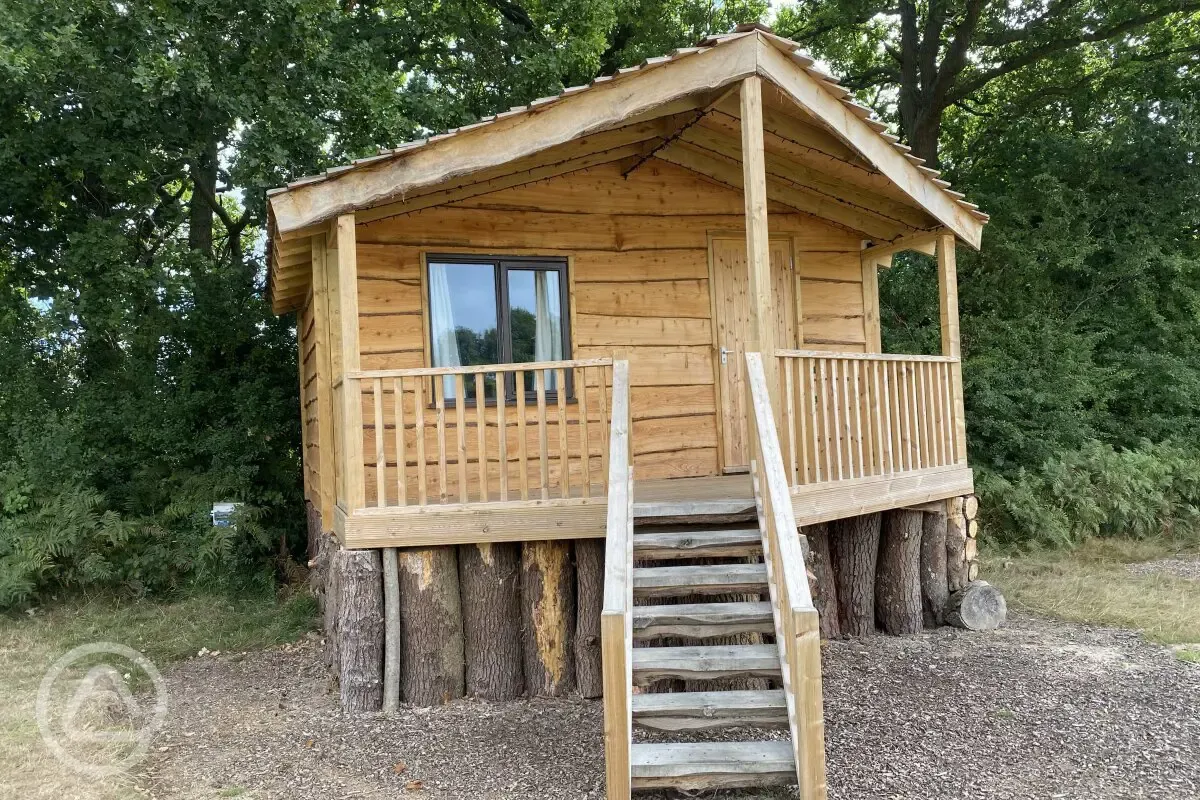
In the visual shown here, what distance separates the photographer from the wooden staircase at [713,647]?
369 centimetres

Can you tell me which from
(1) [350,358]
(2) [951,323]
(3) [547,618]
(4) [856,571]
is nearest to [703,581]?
(3) [547,618]

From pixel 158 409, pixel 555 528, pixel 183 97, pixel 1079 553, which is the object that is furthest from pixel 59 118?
pixel 1079 553

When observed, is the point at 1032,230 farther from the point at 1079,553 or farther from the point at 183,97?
the point at 183,97

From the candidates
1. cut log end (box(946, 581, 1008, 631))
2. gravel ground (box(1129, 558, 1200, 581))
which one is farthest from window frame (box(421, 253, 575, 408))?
gravel ground (box(1129, 558, 1200, 581))

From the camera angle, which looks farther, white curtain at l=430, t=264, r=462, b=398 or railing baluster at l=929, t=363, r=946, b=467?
railing baluster at l=929, t=363, r=946, b=467

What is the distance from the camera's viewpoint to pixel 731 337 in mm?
8094

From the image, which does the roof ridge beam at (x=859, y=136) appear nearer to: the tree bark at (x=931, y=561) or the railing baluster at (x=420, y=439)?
the tree bark at (x=931, y=561)

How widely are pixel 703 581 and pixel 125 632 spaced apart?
247 inches

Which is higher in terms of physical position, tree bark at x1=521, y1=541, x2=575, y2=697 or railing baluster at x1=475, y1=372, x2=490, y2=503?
railing baluster at x1=475, y1=372, x2=490, y2=503

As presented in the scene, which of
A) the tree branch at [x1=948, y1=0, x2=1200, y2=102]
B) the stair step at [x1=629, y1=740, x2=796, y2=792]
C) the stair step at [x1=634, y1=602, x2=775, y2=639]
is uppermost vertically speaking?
the tree branch at [x1=948, y1=0, x2=1200, y2=102]

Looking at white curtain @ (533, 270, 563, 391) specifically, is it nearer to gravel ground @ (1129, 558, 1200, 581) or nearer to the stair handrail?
the stair handrail

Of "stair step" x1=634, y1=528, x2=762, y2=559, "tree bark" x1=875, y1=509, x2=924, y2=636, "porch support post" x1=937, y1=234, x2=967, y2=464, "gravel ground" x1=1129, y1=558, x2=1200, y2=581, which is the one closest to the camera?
"stair step" x1=634, y1=528, x2=762, y2=559

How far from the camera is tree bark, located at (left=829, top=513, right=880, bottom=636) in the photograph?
7262mm

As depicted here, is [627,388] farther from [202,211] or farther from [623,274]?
[202,211]
